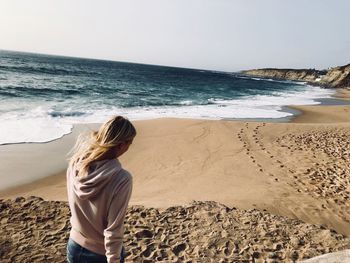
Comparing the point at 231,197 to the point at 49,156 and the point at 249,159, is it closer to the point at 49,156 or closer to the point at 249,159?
the point at 249,159

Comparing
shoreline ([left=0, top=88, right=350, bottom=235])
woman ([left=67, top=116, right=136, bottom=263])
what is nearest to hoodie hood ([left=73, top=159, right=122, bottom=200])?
woman ([left=67, top=116, right=136, bottom=263])

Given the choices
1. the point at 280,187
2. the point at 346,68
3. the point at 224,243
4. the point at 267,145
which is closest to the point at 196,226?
the point at 224,243

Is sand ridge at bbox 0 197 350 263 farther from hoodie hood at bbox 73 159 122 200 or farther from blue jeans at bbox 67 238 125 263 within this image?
hoodie hood at bbox 73 159 122 200

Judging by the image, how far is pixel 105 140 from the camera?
2.03 meters

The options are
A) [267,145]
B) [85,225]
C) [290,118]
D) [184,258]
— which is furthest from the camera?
[290,118]

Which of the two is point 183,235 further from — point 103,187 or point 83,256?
point 103,187

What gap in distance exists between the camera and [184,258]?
4.83 meters

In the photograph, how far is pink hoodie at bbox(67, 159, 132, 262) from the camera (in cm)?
202

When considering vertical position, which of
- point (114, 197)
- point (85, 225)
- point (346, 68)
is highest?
point (114, 197)

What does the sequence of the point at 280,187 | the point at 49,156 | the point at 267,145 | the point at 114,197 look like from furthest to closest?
the point at 267,145 < the point at 49,156 < the point at 280,187 < the point at 114,197

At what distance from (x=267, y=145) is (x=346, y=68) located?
7606cm

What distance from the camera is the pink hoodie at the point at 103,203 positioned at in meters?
2.02

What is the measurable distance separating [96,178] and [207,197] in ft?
18.8

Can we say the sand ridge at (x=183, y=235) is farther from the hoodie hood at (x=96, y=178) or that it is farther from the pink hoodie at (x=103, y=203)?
the hoodie hood at (x=96, y=178)
